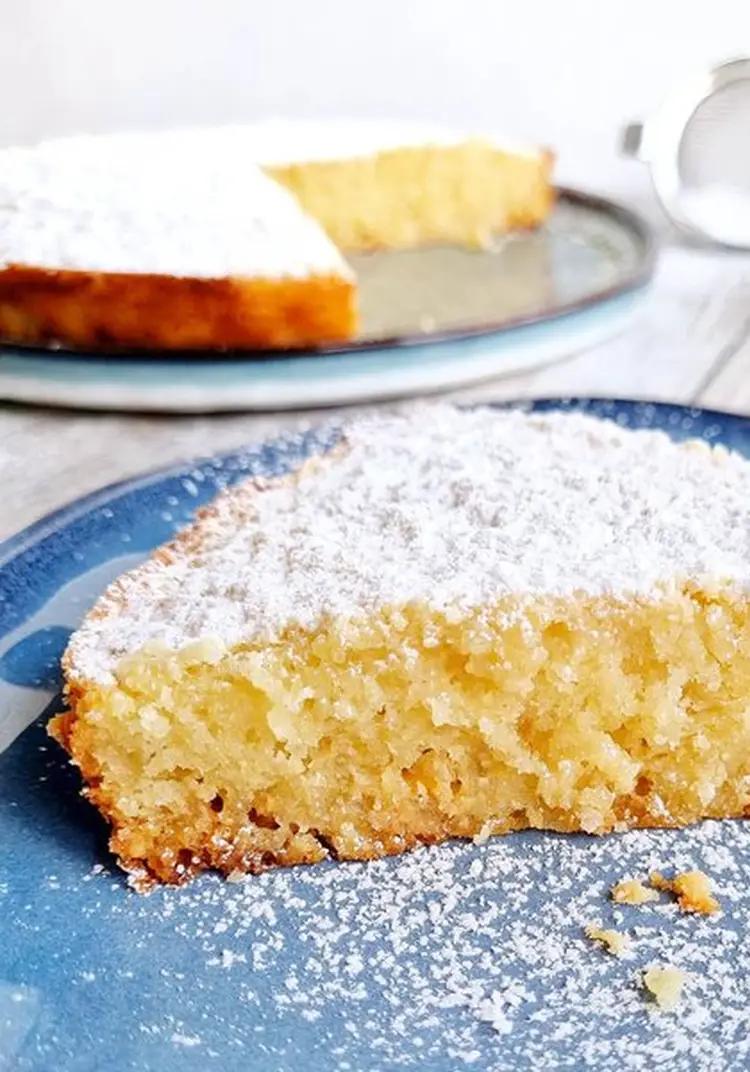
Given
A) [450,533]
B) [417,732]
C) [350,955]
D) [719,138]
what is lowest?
[350,955]

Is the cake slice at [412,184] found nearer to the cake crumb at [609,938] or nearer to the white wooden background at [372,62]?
the white wooden background at [372,62]

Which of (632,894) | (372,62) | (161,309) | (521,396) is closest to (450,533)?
(632,894)

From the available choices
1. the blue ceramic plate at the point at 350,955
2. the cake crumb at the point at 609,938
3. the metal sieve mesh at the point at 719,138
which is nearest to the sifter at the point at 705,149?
the metal sieve mesh at the point at 719,138

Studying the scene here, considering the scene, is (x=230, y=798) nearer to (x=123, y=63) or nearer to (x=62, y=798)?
(x=62, y=798)

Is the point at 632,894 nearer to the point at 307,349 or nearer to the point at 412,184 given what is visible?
the point at 307,349

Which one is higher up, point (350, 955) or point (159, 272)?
point (159, 272)

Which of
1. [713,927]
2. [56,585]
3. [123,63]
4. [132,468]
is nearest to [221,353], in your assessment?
[132,468]

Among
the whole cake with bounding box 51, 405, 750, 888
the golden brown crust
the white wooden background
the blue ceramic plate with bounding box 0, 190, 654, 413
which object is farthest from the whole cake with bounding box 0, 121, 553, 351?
the whole cake with bounding box 51, 405, 750, 888
